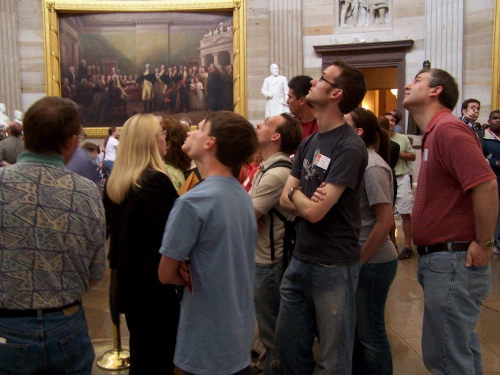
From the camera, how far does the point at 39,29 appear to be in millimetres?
14844

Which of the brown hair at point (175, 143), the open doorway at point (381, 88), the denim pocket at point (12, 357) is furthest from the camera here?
the open doorway at point (381, 88)

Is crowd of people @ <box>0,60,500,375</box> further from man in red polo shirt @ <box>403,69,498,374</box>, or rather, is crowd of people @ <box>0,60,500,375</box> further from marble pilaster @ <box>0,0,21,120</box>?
marble pilaster @ <box>0,0,21,120</box>

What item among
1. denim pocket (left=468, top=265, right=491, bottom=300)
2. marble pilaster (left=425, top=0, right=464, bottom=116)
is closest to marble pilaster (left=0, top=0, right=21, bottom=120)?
marble pilaster (left=425, top=0, right=464, bottom=116)

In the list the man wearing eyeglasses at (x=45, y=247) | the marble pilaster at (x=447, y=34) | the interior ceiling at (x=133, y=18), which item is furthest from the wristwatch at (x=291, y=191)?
the interior ceiling at (x=133, y=18)

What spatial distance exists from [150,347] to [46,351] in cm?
89

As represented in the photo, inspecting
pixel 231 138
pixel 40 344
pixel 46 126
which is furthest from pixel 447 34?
pixel 40 344

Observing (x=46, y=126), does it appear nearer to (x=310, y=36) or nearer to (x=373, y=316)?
(x=373, y=316)

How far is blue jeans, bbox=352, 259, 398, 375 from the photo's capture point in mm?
2949

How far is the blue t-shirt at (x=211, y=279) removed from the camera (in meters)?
1.95

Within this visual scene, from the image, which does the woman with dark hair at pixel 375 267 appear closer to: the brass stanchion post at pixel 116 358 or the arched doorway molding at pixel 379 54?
the brass stanchion post at pixel 116 358

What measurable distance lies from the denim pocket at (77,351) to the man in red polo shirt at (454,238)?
4.80 feet

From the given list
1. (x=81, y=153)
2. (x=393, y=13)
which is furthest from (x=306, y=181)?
(x=393, y=13)

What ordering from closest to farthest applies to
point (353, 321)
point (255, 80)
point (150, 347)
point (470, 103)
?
1. point (353, 321)
2. point (150, 347)
3. point (470, 103)
4. point (255, 80)

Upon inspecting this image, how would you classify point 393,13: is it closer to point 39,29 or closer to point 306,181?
point 39,29
